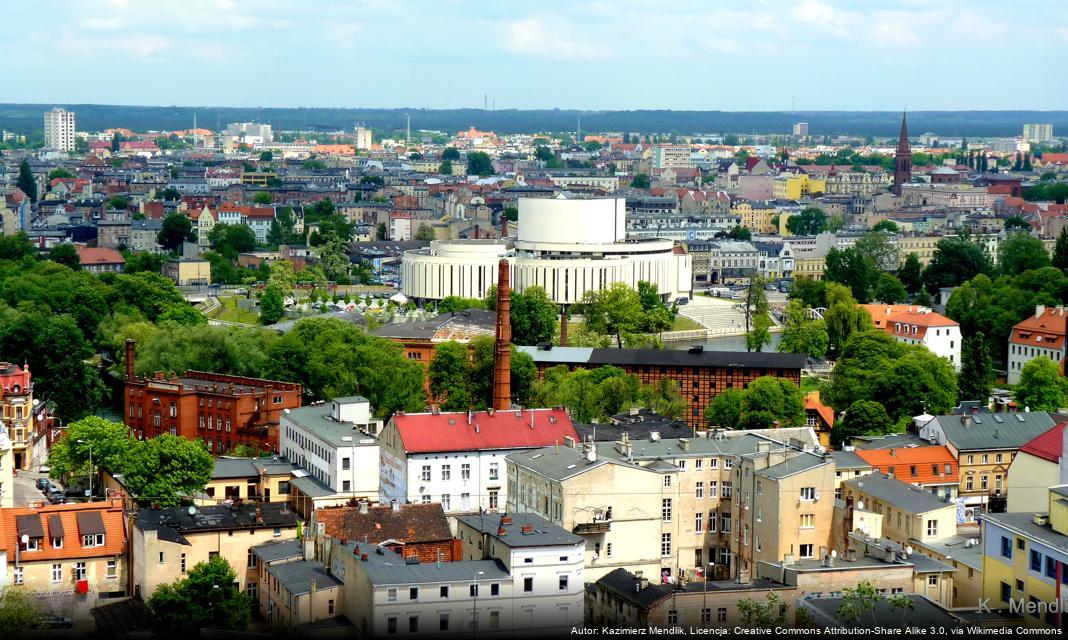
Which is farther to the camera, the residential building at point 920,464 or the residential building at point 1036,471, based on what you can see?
the residential building at point 920,464

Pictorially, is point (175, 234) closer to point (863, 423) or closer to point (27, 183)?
point (27, 183)

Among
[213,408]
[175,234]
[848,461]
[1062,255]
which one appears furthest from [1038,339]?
[175,234]

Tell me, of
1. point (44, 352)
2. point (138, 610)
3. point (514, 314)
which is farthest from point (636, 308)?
point (138, 610)

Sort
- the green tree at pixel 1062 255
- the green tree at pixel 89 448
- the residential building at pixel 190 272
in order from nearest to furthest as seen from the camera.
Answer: the green tree at pixel 89 448 < the green tree at pixel 1062 255 < the residential building at pixel 190 272

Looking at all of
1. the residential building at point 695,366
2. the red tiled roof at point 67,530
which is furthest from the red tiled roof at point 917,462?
the red tiled roof at point 67,530

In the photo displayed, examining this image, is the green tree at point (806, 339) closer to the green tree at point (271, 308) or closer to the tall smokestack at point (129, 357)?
the green tree at point (271, 308)
